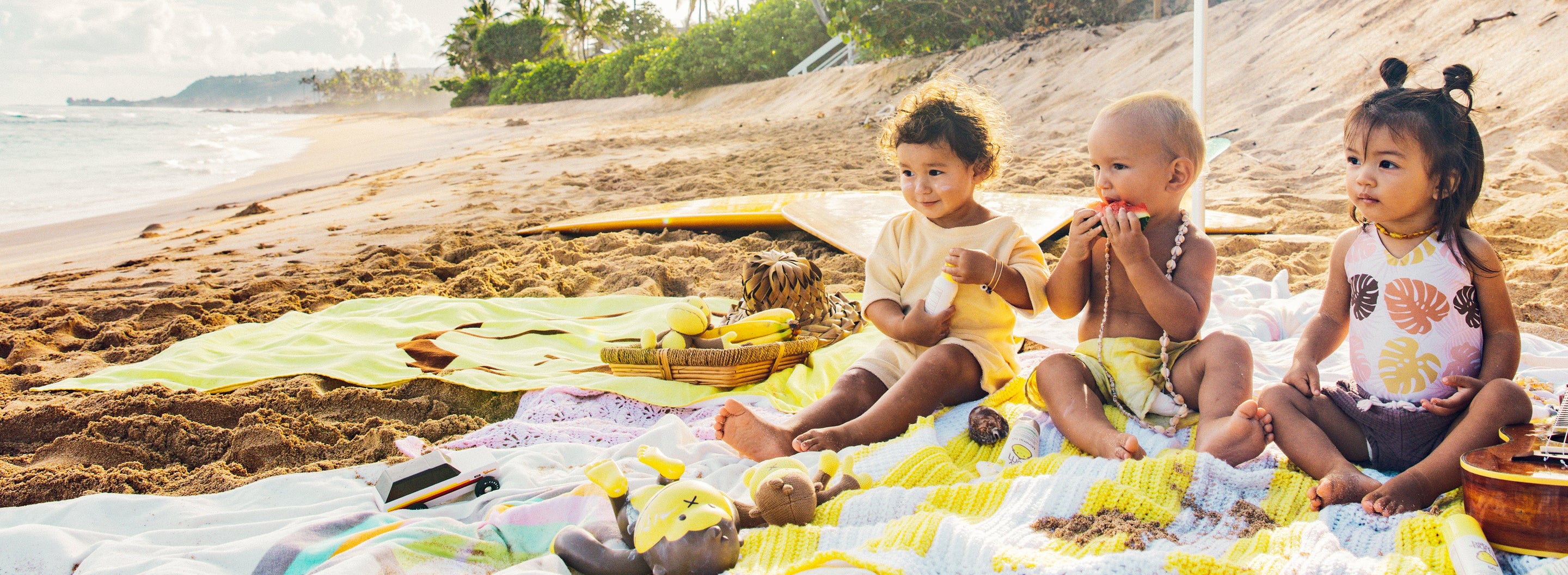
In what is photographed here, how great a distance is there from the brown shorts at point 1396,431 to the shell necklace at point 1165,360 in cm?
34

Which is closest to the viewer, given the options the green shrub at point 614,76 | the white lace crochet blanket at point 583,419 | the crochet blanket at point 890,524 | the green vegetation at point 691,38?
the crochet blanket at point 890,524

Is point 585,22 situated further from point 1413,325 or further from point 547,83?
point 1413,325

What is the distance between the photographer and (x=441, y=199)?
7301 millimetres

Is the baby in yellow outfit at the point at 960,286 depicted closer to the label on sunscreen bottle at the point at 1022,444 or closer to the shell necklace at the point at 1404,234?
the label on sunscreen bottle at the point at 1022,444

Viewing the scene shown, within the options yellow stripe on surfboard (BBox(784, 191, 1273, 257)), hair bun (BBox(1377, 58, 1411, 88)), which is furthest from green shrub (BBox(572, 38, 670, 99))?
hair bun (BBox(1377, 58, 1411, 88))

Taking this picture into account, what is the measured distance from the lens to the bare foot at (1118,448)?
1798 mm

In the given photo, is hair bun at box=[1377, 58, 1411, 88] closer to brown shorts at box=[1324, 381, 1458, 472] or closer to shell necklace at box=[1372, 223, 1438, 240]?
shell necklace at box=[1372, 223, 1438, 240]

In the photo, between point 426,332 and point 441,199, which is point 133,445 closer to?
point 426,332

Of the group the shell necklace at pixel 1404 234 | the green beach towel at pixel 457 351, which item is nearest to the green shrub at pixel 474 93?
the green beach towel at pixel 457 351

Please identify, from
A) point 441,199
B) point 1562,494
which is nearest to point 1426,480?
point 1562,494

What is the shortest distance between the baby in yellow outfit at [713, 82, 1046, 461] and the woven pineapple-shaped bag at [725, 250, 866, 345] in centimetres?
66

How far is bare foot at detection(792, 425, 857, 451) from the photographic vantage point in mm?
2080

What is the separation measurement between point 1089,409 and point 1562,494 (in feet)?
2.73

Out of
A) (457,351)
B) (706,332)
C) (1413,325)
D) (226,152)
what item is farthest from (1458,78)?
(226,152)
